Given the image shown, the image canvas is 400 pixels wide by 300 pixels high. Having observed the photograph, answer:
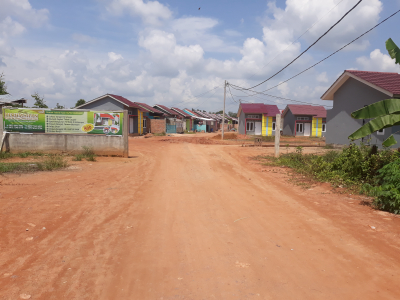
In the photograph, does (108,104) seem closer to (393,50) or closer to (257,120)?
(257,120)

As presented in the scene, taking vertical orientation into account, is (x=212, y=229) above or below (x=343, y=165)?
below

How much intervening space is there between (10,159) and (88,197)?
820cm

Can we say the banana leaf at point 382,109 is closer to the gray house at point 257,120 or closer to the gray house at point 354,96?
the gray house at point 354,96

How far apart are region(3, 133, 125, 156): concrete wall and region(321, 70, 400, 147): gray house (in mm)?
14292

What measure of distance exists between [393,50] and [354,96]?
13.0 metres

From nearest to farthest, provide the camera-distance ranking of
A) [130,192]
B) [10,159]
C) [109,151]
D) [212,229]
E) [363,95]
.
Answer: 1. [212,229]
2. [130,192]
3. [10,159]
4. [109,151]
5. [363,95]

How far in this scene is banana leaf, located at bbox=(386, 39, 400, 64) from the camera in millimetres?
8719

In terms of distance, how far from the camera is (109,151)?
14.9 m

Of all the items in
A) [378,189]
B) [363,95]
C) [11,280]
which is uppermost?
[363,95]

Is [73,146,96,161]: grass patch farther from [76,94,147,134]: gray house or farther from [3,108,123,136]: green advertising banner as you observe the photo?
[76,94,147,134]: gray house

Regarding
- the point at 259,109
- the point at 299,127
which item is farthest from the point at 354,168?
the point at 299,127

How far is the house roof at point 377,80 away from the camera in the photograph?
56.0 ft

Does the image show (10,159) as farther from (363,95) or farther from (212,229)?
(363,95)

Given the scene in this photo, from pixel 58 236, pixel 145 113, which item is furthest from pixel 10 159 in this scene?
pixel 145 113
